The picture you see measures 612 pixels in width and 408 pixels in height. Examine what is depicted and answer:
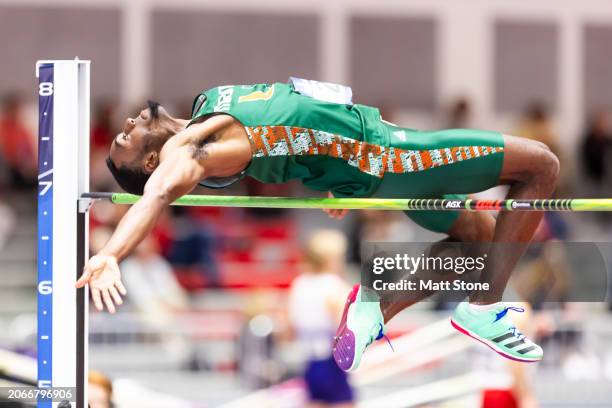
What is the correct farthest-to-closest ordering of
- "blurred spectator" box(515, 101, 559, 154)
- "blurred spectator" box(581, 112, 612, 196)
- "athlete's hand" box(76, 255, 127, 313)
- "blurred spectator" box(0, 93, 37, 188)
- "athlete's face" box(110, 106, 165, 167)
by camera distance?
"blurred spectator" box(581, 112, 612, 196)
"blurred spectator" box(515, 101, 559, 154)
"blurred spectator" box(0, 93, 37, 188)
"athlete's face" box(110, 106, 165, 167)
"athlete's hand" box(76, 255, 127, 313)

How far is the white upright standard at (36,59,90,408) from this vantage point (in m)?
4.31

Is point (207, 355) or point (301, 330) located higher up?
point (301, 330)

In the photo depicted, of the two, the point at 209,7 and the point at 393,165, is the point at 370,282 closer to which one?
the point at 393,165

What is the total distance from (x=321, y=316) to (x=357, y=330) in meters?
2.42

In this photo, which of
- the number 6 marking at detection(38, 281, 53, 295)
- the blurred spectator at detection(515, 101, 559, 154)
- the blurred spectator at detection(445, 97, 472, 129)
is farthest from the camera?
the blurred spectator at detection(445, 97, 472, 129)

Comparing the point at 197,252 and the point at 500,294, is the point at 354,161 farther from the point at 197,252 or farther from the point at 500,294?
the point at 197,252

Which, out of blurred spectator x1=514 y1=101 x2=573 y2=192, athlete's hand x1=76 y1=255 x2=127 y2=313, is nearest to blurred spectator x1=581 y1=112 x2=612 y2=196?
blurred spectator x1=514 y1=101 x2=573 y2=192

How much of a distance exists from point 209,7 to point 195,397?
5.11 metres

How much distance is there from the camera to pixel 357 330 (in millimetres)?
4715

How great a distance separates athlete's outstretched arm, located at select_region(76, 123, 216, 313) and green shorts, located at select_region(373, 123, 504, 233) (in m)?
0.79

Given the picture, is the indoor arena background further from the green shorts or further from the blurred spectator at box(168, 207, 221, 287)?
the green shorts

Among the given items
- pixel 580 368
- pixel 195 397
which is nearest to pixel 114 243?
pixel 195 397

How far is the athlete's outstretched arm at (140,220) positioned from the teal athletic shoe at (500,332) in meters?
1.32

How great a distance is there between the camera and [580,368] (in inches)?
316
